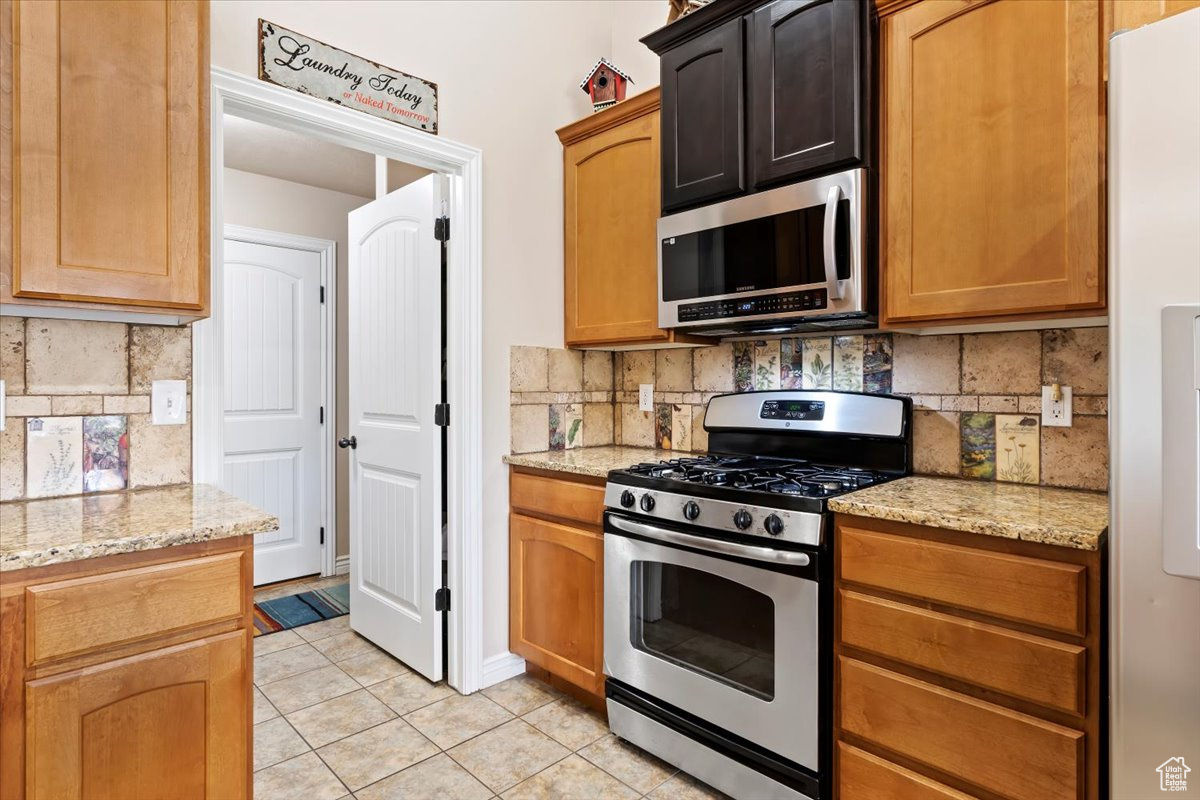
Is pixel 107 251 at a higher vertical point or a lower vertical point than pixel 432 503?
higher

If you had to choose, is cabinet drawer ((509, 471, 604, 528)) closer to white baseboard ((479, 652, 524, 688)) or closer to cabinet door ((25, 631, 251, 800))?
white baseboard ((479, 652, 524, 688))

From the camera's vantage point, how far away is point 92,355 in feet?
5.64

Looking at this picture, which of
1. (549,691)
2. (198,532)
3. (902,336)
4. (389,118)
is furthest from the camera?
(549,691)

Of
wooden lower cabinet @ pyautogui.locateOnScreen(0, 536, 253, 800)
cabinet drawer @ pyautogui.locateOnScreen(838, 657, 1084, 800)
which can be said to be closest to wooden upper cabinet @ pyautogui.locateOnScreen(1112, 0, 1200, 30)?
cabinet drawer @ pyautogui.locateOnScreen(838, 657, 1084, 800)

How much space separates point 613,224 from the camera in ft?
8.59

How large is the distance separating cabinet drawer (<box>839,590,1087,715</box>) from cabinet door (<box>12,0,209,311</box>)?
1818mm

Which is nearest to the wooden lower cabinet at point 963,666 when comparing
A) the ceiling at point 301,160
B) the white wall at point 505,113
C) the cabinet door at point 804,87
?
the cabinet door at point 804,87

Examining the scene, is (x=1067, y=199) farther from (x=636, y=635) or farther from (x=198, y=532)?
(x=198, y=532)

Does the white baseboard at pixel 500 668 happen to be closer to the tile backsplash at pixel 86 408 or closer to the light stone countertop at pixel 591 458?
the light stone countertop at pixel 591 458

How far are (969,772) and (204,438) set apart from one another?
6.96 ft

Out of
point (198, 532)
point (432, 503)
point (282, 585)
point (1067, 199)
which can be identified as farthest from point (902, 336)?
point (282, 585)

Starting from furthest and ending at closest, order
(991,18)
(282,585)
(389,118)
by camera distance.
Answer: (282,585)
(389,118)
(991,18)

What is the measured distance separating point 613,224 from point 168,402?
5.42 ft

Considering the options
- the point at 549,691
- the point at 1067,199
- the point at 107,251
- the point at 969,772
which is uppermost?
the point at 1067,199
